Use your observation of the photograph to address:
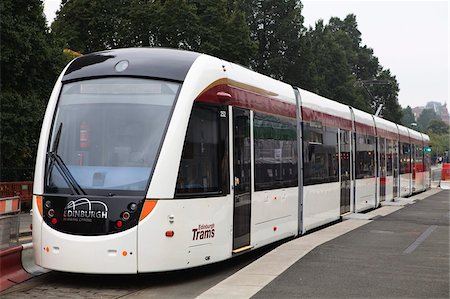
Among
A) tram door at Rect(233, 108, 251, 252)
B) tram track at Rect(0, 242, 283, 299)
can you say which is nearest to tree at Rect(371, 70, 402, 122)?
tram door at Rect(233, 108, 251, 252)

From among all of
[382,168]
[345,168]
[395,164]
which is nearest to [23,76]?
[345,168]

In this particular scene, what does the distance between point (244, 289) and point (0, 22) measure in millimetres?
20053

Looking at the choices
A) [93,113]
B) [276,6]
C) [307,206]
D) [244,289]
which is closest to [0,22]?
[307,206]

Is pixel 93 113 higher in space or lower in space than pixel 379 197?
higher

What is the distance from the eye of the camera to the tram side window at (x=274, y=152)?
11.6 m

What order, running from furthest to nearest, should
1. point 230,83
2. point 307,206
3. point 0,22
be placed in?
point 0,22
point 307,206
point 230,83

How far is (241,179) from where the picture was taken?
420 inches

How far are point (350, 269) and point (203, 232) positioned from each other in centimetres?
219

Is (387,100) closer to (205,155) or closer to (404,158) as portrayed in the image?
(404,158)

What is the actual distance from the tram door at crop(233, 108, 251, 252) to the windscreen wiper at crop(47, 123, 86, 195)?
2547mm

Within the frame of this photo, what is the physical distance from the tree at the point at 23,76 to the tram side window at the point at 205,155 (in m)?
16.6

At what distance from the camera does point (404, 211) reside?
72.3 feet

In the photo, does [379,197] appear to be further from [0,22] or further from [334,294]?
[334,294]

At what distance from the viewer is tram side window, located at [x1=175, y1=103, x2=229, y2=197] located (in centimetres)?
931
